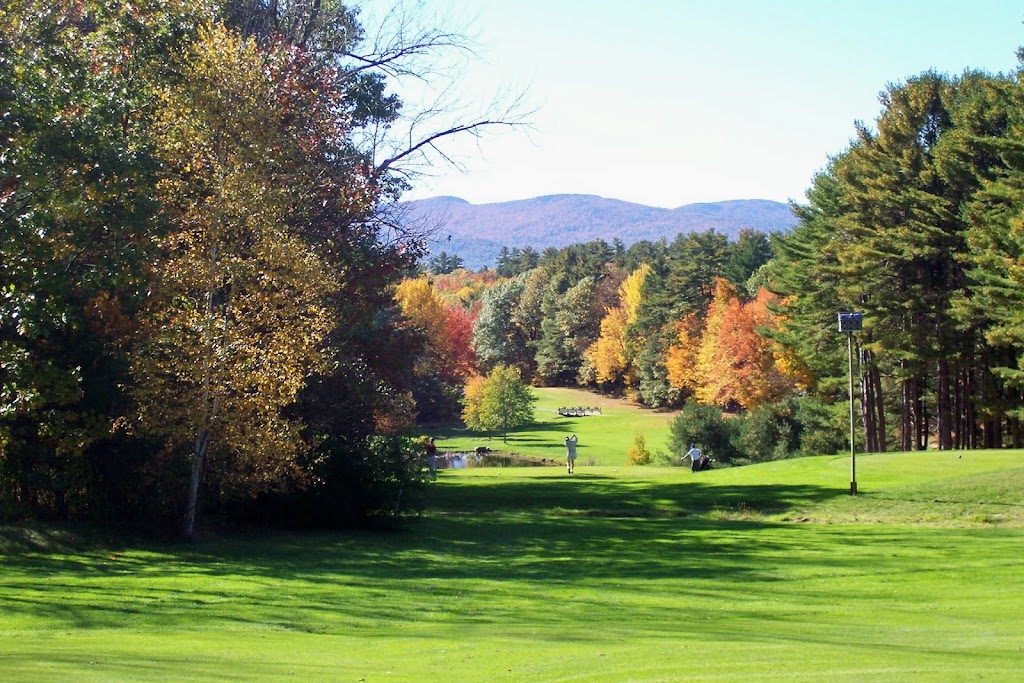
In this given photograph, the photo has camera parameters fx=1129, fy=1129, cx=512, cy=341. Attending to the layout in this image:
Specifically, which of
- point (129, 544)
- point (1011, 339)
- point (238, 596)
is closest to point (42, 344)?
point (129, 544)

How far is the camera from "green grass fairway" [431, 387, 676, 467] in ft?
249

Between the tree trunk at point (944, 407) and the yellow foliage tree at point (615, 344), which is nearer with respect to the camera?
the tree trunk at point (944, 407)

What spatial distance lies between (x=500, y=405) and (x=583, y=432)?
1005 centimetres

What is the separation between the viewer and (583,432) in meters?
89.9

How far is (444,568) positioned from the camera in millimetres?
17281

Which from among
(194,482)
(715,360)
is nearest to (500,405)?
(715,360)

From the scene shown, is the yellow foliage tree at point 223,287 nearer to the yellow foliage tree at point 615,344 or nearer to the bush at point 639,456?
the bush at point 639,456

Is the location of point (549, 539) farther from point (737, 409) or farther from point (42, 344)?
point (737, 409)

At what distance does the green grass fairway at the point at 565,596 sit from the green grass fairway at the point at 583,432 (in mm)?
44318

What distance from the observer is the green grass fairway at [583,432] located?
249 ft

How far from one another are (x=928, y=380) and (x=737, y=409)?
37334mm

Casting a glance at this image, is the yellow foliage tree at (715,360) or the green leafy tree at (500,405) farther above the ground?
the yellow foliage tree at (715,360)

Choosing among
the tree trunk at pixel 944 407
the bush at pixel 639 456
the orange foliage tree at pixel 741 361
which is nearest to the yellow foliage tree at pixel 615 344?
the orange foliage tree at pixel 741 361

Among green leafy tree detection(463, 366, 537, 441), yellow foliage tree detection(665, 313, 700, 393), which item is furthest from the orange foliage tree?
green leafy tree detection(463, 366, 537, 441)
